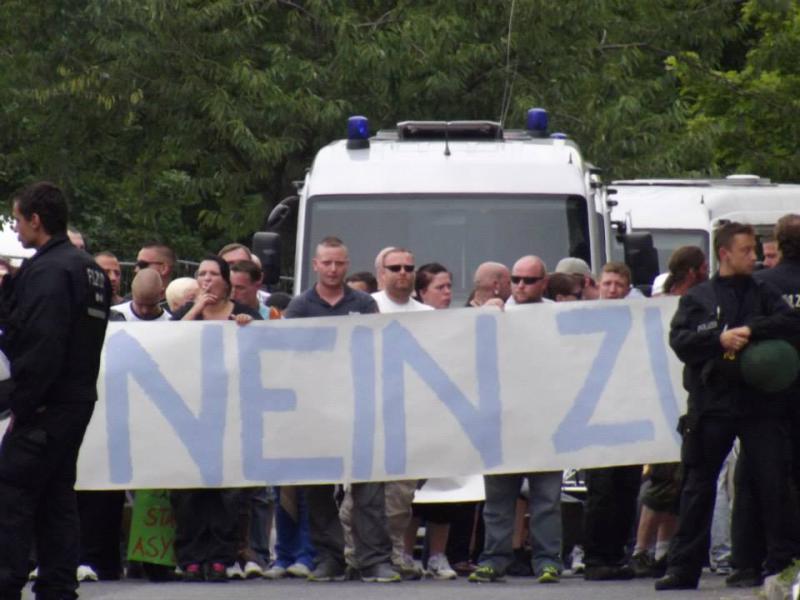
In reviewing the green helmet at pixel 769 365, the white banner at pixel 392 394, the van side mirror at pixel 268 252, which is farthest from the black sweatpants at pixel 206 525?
the green helmet at pixel 769 365

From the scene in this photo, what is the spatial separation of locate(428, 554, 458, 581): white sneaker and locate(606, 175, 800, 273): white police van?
896 cm

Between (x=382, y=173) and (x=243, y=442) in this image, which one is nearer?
(x=243, y=442)

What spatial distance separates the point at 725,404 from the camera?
11000mm

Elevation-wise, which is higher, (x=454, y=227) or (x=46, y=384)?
(x=454, y=227)

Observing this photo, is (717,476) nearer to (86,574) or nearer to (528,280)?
(528,280)

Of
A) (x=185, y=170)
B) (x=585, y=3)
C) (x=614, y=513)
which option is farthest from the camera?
(x=185, y=170)

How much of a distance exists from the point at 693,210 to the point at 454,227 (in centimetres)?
748

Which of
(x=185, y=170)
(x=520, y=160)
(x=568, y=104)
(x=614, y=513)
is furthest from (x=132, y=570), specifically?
(x=185, y=170)

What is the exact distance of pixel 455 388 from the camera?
41.9ft

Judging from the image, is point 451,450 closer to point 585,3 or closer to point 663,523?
point 663,523

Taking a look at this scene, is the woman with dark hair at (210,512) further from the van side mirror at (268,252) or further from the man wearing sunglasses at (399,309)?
the van side mirror at (268,252)

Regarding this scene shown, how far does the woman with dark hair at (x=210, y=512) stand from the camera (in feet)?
40.2

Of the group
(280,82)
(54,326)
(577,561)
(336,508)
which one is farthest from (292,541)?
(280,82)

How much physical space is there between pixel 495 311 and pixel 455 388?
50 cm
